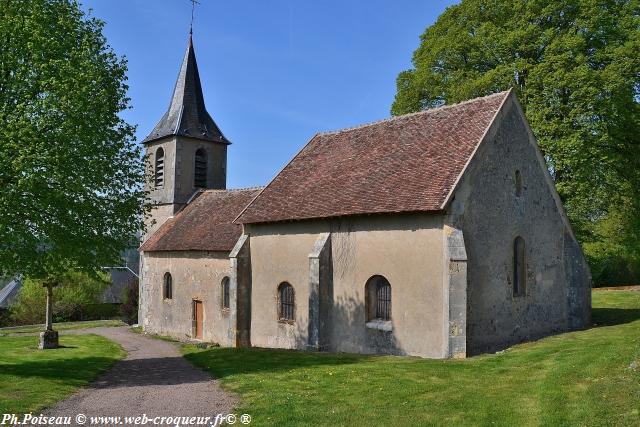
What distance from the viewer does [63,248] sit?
1550 cm

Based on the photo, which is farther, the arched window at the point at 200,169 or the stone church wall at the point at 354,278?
the arched window at the point at 200,169

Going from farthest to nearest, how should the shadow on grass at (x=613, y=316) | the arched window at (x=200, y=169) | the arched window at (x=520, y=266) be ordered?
the arched window at (x=200, y=169), the shadow on grass at (x=613, y=316), the arched window at (x=520, y=266)

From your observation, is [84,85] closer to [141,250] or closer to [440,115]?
[440,115]

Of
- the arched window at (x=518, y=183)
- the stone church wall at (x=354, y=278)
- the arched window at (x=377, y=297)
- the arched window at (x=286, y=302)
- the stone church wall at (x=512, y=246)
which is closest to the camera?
the stone church wall at (x=354, y=278)

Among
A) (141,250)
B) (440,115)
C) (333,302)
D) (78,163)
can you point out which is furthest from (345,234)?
(141,250)

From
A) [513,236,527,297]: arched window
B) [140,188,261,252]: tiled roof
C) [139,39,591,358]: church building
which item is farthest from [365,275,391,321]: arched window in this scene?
[140,188,261,252]: tiled roof

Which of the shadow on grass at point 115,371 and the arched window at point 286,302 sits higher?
the arched window at point 286,302

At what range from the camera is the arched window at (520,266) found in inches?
752

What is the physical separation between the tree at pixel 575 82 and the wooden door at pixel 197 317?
17452 millimetres

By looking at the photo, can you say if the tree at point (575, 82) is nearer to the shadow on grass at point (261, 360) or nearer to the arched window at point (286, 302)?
the arched window at point (286, 302)

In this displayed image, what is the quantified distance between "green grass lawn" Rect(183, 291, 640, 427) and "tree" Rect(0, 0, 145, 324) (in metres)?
6.05

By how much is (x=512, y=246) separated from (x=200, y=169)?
2254cm

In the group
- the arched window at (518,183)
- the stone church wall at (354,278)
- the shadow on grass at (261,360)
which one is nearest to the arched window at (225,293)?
the stone church wall at (354,278)

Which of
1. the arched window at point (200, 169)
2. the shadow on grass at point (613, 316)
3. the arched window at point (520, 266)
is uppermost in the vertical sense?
the arched window at point (200, 169)
